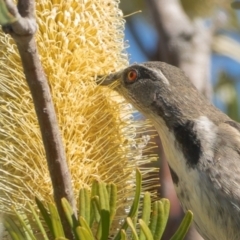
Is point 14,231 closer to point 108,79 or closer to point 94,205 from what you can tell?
point 94,205

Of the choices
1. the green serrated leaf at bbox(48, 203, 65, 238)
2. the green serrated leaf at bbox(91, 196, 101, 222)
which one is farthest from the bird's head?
the green serrated leaf at bbox(48, 203, 65, 238)

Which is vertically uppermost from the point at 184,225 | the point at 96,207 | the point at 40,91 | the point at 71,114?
the point at 40,91

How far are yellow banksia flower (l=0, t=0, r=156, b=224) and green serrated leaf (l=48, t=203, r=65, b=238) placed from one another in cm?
28

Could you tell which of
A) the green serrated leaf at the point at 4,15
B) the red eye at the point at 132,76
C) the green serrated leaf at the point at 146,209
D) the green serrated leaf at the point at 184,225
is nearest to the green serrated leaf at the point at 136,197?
the green serrated leaf at the point at 146,209

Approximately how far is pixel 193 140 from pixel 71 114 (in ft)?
2.02

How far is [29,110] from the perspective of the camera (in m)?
1.98

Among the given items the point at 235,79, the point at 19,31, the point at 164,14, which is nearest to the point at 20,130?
the point at 19,31

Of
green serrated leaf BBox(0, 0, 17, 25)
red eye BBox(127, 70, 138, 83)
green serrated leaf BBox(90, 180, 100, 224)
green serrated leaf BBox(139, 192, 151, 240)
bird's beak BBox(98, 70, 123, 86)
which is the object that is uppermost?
green serrated leaf BBox(0, 0, 17, 25)

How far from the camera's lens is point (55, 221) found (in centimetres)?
165

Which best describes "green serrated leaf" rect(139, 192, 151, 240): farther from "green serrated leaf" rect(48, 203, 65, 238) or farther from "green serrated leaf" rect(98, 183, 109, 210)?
"green serrated leaf" rect(48, 203, 65, 238)

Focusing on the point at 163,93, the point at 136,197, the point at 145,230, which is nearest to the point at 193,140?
the point at 163,93

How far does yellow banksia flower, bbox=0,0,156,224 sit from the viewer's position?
1.97 metres

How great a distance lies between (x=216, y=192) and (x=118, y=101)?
477 mm

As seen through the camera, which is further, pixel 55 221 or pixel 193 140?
pixel 193 140
